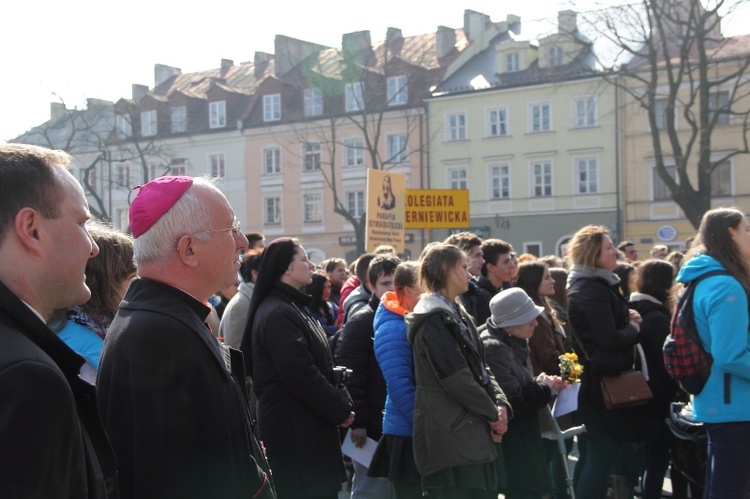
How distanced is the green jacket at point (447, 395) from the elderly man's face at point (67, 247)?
11.6 ft

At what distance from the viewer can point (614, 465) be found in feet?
23.2

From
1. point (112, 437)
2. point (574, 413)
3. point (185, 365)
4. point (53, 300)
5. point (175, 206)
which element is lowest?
point (574, 413)

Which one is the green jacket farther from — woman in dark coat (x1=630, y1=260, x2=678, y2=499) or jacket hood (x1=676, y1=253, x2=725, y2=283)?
woman in dark coat (x1=630, y1=260, x2=678, y2=499)

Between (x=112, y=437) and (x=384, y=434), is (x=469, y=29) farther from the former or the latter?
(x=112, y=437)

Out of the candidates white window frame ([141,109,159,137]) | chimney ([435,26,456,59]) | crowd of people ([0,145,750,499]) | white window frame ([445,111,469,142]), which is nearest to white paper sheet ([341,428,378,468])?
crowd of people ([0,145,750,499])

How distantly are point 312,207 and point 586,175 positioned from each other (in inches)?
600

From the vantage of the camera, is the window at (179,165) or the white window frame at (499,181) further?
the window at (179,165)

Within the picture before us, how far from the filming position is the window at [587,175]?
139ft

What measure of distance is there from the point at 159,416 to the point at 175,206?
0.69 metres

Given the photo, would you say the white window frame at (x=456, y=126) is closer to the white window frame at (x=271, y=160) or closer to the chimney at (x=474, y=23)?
the chimney at (x=474, y=23)

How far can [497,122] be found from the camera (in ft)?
146

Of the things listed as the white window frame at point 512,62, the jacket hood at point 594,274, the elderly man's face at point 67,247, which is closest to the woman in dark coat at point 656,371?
the jacket hood at point 594,274

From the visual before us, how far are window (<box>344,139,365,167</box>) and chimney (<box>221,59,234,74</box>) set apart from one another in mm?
14598

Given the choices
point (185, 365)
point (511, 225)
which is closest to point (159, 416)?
point (185, 365)
